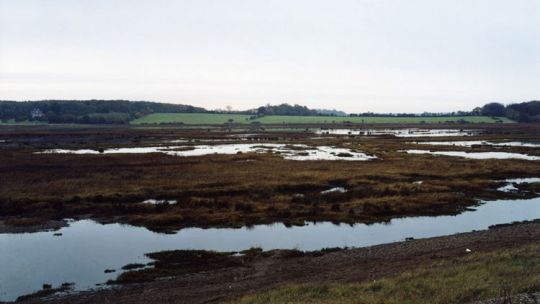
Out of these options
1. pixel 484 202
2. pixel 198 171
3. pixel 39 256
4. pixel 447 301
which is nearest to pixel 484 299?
pixel 447 301

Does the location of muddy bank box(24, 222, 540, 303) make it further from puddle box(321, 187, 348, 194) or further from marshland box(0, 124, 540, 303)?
puddle box(321, 187, 348, 194)

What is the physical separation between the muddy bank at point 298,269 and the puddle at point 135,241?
1.87 meters

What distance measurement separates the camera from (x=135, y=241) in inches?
1011

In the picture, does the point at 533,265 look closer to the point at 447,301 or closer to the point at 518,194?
the point at 447,301

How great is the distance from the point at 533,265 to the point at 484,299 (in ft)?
18.1

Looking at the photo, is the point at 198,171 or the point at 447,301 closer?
the point at 447,301

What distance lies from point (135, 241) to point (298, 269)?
10836mm

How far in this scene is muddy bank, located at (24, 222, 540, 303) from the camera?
1711 centimetres

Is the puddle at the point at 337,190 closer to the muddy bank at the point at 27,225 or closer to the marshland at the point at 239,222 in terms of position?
the marshland at the point at 239,222

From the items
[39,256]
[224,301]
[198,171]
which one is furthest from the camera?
[198,171]

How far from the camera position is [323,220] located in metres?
30.2

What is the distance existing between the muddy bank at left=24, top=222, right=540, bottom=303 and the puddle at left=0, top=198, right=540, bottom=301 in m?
1.87

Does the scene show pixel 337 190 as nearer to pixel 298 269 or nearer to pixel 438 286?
pixel 298 269

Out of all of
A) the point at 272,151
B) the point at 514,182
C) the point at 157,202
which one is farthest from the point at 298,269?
the point at 272,151
